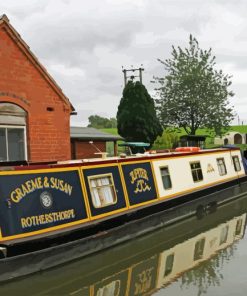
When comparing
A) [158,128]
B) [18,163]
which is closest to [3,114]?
[18,163]

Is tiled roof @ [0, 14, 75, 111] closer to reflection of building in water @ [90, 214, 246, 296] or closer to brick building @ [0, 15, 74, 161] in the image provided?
brick building @ [0, 15, 74, 161]

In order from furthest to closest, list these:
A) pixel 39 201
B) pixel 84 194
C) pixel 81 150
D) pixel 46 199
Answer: pixel 81 150, pixel 84 194, pixel 46 199, pixel 39 201

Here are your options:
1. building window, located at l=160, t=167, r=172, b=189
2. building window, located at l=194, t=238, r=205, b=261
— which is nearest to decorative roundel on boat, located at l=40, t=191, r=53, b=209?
building window, located at l=194, t=238, r=205, b=261

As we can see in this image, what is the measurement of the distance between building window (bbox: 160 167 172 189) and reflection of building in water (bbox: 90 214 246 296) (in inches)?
62.5

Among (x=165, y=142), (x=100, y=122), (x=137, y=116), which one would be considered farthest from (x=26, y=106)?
(x=100, y=122)

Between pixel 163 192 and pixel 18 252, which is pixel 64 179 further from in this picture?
pixel 163 192

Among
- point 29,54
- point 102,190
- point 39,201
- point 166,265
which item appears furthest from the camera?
point 29,54

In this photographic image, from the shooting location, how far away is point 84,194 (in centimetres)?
837

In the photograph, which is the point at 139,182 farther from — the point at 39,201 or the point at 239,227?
the point at 39,201

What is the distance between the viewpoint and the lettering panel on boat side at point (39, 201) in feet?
22.9

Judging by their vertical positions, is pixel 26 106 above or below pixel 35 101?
below

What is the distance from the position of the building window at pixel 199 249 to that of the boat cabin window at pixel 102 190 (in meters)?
2.03

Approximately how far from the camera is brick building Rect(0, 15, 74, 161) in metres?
13.4

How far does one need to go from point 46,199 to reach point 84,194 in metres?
1.01
